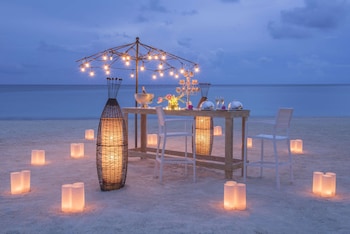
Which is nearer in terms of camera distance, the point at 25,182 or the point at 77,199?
the point at 77,199

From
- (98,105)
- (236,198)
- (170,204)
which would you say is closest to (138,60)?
(170,204)

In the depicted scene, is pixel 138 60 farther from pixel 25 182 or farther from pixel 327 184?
pixel 327 184

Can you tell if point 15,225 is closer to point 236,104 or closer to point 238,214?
point 238,214

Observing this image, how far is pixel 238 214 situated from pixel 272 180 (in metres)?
1.39

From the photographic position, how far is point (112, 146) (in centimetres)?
406

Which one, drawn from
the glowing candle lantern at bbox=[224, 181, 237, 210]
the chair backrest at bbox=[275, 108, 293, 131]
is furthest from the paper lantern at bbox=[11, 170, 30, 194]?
the chair backrest at bbox=[275, 108, 293, 131]

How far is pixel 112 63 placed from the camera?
6371 mm

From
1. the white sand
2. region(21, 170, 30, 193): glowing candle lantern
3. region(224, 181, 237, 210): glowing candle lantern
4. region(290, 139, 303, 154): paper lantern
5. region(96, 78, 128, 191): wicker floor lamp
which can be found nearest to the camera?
the white sand

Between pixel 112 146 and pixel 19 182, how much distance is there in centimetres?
99

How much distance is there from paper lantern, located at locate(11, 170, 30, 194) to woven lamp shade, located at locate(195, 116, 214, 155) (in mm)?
2664

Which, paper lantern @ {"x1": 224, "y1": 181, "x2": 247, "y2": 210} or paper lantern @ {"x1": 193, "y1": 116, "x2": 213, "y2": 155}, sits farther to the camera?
paper lantern @ {"x1": 193, "y1": 116, "x2": 213, "y2": 155}

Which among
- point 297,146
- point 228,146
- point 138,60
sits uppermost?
point 138,60

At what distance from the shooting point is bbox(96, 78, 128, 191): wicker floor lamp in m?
4.02

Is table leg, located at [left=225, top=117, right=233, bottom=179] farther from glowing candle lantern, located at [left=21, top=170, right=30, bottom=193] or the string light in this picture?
glowing candle lantern, located at [left=21, top=170, right=30, bottom=193]
